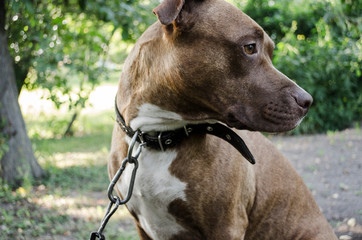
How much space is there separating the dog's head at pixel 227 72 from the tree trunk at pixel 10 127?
3.16m

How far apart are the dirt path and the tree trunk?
3428 mm

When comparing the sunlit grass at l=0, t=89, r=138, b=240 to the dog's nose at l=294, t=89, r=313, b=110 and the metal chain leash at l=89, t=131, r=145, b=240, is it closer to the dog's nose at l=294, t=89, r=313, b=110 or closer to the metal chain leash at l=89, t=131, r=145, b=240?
the metal chain leash at l=89, t=131, r=145, b=240

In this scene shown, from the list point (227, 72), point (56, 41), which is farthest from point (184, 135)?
point (56, 41)

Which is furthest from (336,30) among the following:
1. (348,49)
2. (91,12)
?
(91,12)

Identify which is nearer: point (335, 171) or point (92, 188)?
point (92, 188)

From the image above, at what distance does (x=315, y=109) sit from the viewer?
7.93m

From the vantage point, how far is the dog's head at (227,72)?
1.96m

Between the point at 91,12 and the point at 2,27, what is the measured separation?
1.45 metres

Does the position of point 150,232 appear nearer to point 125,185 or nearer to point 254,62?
point 125,185

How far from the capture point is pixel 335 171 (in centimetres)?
563

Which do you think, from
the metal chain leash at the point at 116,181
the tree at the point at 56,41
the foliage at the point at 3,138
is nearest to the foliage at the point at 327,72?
the tree at the point at 56,41

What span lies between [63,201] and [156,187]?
8.65ft

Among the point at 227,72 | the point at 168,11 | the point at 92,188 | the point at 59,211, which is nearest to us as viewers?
the point at 168,11

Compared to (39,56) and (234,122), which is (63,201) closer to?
(39,56)
